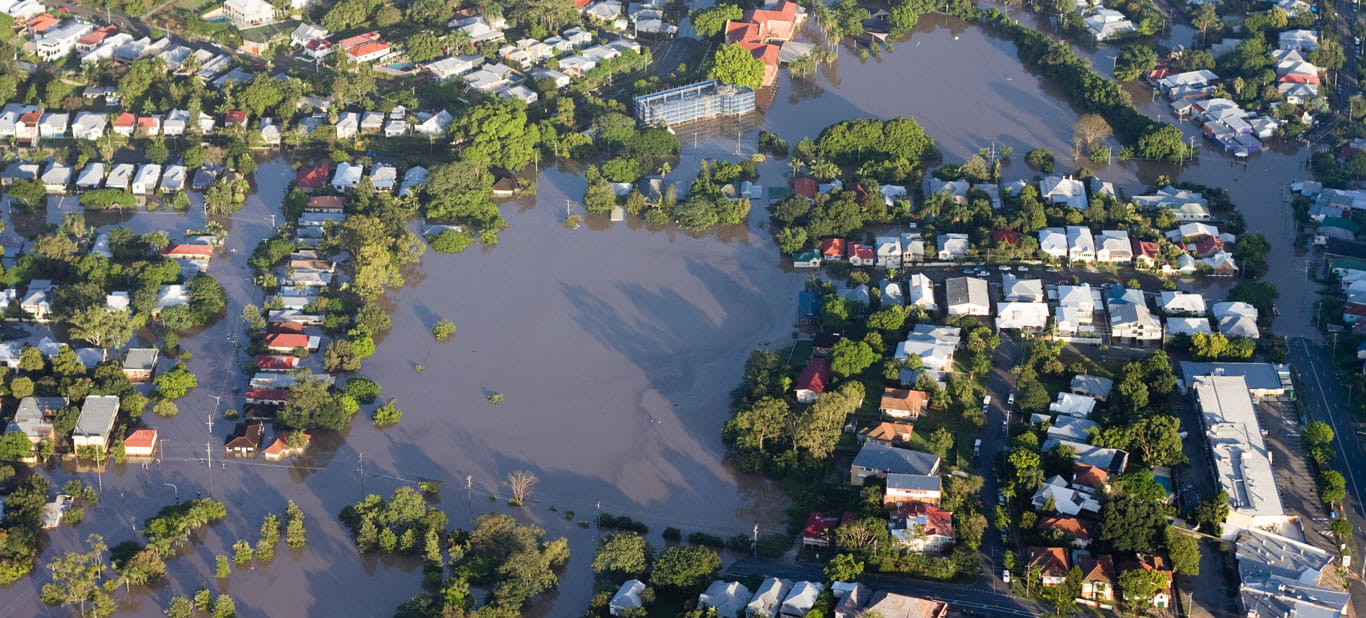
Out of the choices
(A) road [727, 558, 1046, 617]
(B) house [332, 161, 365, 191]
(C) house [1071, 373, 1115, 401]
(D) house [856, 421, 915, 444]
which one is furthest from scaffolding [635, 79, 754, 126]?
(A) road [727, 558, 1046, 617]

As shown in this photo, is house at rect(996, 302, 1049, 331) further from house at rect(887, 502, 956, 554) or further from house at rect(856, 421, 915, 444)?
house at rect(887, 502, 956, 554)

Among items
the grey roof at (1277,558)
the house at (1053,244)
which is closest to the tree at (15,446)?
the house at (1053,244)

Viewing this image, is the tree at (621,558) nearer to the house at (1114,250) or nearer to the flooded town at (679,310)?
the flooded town at (679,310)

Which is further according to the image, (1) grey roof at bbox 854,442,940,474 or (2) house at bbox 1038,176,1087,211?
(2) house at bbox 1038,176,1087,211

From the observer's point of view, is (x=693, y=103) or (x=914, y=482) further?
(x=693, y=103)

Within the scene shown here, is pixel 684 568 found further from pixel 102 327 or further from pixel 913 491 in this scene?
pixel 102 327

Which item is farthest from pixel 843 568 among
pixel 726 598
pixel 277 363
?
pixel 277 363
